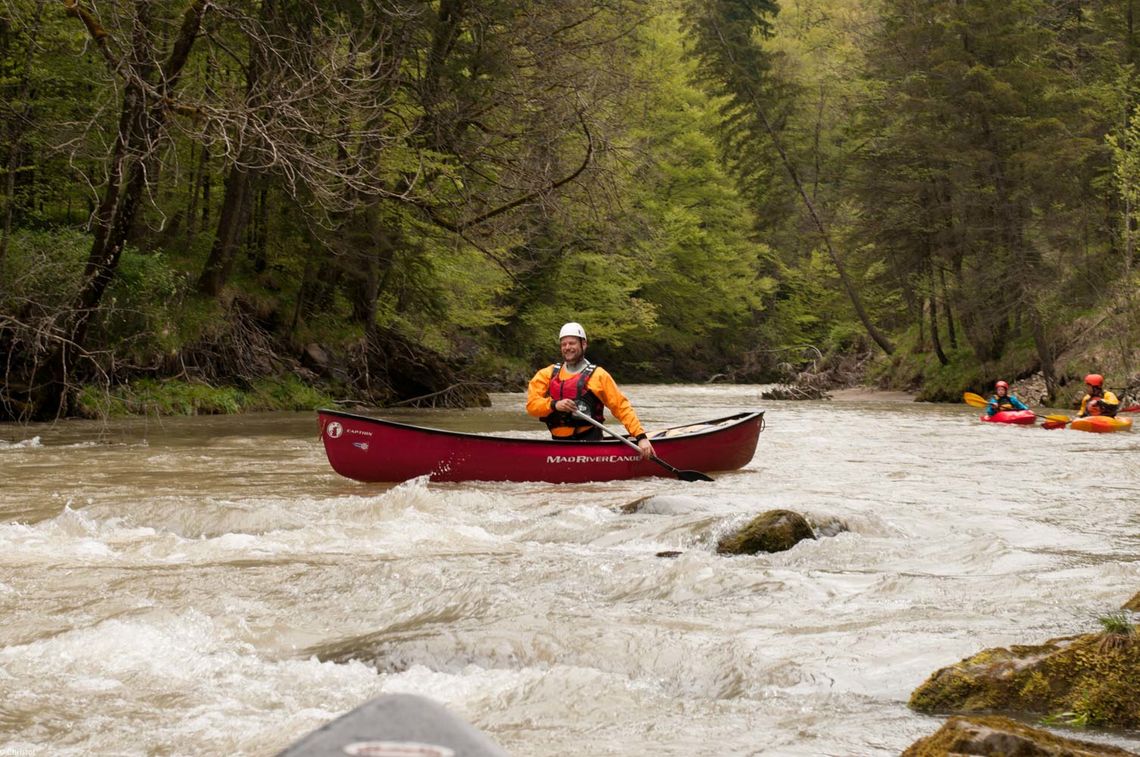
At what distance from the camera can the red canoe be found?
10.7 metres

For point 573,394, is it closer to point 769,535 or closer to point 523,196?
point 769,535

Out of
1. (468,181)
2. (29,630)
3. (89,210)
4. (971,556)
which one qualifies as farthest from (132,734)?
(89,210)

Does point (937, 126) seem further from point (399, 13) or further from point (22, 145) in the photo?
point (22, 145)

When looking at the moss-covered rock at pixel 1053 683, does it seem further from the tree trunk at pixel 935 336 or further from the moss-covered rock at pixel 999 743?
the tree trunk at pixel 935 336

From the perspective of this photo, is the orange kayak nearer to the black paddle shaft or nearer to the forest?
the forest

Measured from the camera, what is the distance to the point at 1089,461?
44.5 feet

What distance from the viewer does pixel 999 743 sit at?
3098mm

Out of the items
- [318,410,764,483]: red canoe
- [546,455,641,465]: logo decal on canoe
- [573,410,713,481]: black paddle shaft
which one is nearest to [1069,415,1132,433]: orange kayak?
[573,410,713,481]: black paddle shaft

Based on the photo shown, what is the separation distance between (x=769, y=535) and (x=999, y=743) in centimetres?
417

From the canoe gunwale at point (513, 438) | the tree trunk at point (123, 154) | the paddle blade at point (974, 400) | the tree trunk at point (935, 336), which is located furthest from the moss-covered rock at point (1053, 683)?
the tree trunk at point (935, 336)

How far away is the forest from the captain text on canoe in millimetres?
3017

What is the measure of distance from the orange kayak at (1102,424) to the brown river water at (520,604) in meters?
6.96

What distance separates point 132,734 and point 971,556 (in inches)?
207

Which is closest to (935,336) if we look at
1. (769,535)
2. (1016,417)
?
(1016,417)
